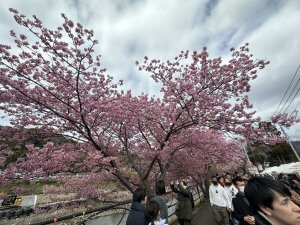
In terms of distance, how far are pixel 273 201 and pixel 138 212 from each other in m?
2.02

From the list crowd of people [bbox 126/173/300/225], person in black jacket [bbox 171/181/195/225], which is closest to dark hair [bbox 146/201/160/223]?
crowd of people [bbox 126/173/300/225]

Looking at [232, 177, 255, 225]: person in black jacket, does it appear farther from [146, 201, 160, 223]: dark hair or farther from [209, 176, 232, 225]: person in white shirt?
[209, 176, 232, 225]: person in white shirt

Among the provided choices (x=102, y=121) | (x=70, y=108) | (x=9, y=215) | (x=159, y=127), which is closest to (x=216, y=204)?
(x=159, y=127)

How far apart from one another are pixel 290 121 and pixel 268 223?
5630 mm

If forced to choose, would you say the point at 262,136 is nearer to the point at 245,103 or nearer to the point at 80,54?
the point at 245,103

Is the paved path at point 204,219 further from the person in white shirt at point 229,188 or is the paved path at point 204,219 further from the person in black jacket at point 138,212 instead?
the person in black jacket at point 138,212

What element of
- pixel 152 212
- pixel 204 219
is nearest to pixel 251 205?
pixel 152 212

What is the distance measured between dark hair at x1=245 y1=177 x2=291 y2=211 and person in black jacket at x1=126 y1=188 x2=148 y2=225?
1.73 meters

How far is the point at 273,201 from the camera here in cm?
180

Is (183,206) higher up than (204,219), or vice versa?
(183,206)

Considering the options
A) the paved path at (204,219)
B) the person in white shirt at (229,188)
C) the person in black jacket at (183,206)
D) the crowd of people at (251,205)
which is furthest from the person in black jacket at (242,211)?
the paved path at (204,219)

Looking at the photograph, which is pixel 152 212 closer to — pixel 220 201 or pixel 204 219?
pixel 220 201

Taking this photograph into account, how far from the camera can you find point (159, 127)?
8.41 metres

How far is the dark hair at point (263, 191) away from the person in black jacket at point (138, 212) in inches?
68.1
